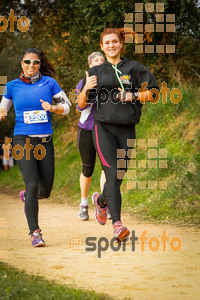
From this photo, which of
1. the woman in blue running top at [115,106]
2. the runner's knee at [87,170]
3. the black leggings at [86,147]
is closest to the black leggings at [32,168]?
the woman in blue running top at [115,106]

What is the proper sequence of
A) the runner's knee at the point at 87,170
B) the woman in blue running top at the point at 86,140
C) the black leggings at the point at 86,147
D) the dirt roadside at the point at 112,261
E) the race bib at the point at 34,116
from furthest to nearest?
the runner's knee at the point at 87,170, the black leggings at the point at 86,147, the woman in blue running top at the point at 86,140, the race bib at the point at 34,116, the dirt roadside at the point at 112,261

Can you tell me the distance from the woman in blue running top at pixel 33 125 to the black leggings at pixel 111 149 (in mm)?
581

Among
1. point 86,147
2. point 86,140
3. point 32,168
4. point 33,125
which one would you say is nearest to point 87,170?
point 86,147

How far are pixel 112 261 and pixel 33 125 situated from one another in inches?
73.6

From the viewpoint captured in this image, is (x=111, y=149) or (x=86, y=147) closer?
(x=111, y=149)

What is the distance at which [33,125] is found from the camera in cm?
611

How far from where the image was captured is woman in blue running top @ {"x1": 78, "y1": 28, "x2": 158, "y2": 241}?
5.90 metres

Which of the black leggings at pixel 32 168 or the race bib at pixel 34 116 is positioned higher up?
the race bib at pixel 34 116

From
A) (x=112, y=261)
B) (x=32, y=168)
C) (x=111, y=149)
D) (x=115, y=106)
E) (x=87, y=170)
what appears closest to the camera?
(x=112, y=261)

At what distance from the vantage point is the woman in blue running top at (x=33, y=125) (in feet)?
20.1

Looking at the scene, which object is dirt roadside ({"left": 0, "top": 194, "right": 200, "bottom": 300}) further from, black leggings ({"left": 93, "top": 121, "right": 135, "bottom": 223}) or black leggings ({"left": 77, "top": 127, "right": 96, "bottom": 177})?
black leggings ({"left": 77, "top": 127, "right": 96, "bottom": 177})

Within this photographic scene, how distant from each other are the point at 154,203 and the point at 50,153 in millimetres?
3190

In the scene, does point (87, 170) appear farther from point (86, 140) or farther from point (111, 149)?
point (111, 149)

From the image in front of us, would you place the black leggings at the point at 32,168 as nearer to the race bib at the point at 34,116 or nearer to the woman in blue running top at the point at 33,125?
the woman in blue running top at the point at 33,125
